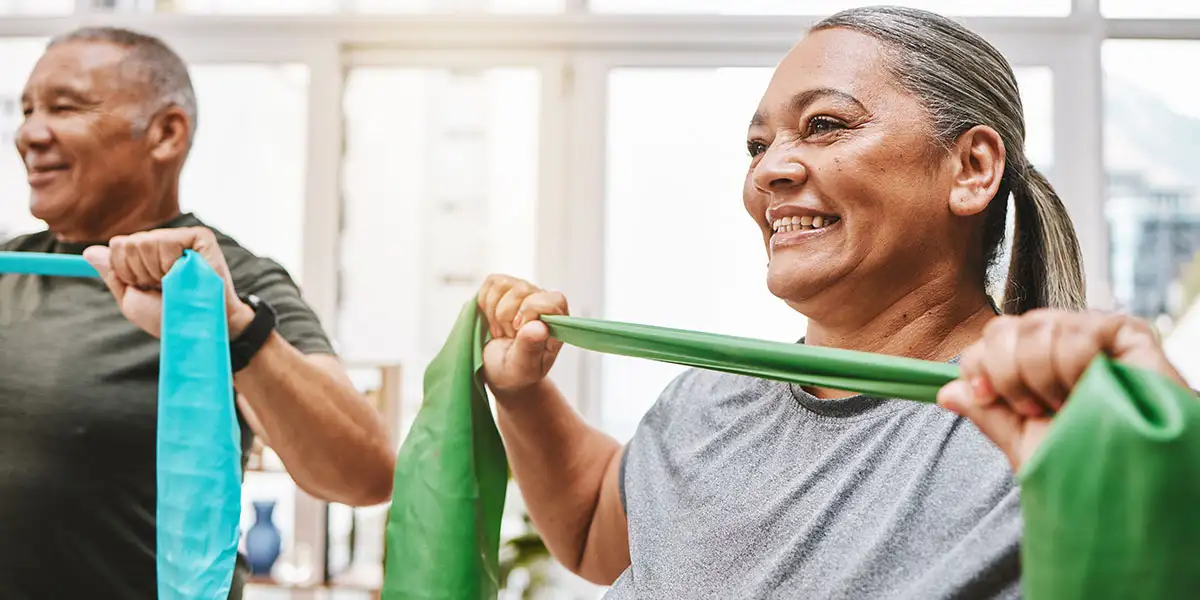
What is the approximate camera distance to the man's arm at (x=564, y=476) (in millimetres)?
1333

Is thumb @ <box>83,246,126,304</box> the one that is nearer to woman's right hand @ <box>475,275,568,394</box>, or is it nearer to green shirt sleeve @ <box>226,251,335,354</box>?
green shirt sleeve @ <box>226,251,335,354</box>

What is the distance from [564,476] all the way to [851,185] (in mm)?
535

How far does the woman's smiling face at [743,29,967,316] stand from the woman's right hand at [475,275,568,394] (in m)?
0.29

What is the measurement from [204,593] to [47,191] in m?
0.70

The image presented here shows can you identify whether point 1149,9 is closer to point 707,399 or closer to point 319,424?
point 707,399

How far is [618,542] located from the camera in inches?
51.6

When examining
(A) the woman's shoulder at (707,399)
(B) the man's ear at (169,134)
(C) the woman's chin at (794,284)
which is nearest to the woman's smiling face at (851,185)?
(C) the woman's chin at (794,284)

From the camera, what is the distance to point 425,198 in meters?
3.76

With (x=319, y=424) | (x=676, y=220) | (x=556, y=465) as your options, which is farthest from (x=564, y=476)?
(x=676, y=220)

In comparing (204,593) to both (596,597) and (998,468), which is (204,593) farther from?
(596,597)

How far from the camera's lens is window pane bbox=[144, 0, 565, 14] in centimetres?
370

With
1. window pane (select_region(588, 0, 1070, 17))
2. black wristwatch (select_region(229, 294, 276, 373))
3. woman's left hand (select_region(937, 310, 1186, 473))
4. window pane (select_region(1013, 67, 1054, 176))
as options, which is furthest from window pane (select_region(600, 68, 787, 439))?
woman's left hand (select_region(937, 310, 1186, 473))

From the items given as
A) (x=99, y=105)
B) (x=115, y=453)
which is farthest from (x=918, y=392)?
(x=99, y=105)

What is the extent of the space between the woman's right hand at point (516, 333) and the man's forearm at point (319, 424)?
208 millimetres
